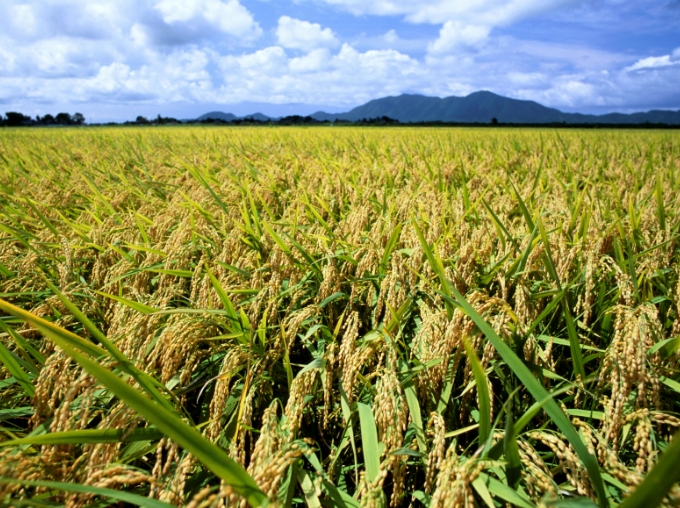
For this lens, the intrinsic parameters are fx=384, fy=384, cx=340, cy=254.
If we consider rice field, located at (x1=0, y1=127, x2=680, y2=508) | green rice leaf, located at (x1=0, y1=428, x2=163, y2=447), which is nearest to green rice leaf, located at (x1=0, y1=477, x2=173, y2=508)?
rice field, located at (x1=0, y1=127, x2=680, y2=508)

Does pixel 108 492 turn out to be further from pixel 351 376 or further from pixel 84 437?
pixel 351 376

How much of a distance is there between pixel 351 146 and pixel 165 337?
677cm

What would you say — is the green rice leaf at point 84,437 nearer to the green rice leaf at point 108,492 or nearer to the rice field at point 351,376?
the rice field at point 351,376

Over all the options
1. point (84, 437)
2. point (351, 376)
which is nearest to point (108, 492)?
point (84, 437)

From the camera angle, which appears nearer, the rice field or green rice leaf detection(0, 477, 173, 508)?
green rice leaf detection(0, 477, 173, 508)

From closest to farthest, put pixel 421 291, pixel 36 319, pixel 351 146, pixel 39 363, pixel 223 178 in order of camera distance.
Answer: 1. pixel 36 319
2. pixel 39 363
3. pixel 421 291
4. pixel 223 178
5. pixel 351 146

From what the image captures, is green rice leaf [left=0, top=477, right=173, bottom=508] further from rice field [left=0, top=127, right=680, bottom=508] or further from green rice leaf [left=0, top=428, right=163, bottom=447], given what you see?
green rice leaf [left=0, top=428, right=163, bottom=447]

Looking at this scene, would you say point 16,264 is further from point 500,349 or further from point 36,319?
point 500,349

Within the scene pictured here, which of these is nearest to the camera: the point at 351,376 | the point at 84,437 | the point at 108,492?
the point at 108,492

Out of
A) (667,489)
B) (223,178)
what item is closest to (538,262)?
(667,489)

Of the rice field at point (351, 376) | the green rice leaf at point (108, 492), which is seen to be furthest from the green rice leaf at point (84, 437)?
the green rice leaf at point (108, 492)

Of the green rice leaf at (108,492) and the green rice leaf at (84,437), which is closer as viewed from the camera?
the green rice leaf at (108,492)

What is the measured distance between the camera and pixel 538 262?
6.18 ft

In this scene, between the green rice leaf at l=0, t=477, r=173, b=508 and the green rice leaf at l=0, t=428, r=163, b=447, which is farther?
the green rice leaf at l=0, t=428, r=163, b=447
